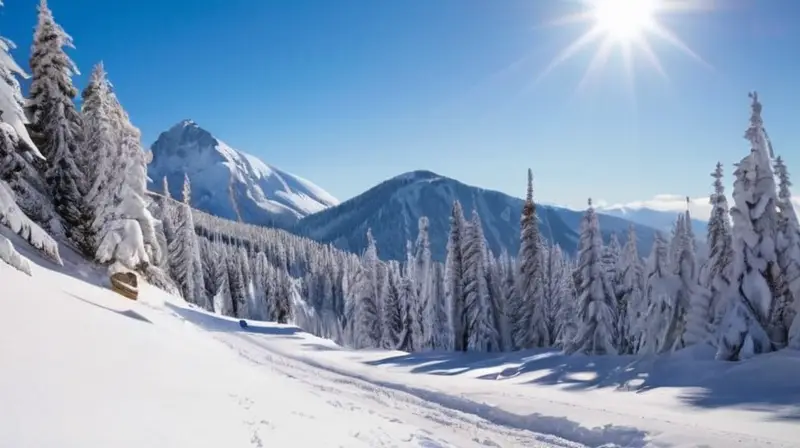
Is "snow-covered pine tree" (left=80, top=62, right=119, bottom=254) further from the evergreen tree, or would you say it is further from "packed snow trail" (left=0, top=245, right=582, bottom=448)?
the evergreen tree

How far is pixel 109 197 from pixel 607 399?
27.1m

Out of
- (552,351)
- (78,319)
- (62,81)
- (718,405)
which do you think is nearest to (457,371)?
(552,351)

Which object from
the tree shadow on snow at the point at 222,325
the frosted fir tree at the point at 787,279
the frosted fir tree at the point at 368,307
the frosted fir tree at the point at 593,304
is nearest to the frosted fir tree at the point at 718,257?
the frosted fir tree at the point at 787,279

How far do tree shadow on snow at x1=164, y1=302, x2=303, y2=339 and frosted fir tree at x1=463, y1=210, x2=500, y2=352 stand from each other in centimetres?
1357

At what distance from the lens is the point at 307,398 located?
46.6 ft

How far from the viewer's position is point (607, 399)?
701 inches

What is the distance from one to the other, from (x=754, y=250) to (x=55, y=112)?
34525 mm

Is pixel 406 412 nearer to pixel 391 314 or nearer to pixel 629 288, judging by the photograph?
pixel 629 288

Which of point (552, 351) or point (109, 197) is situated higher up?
point (109, 197)

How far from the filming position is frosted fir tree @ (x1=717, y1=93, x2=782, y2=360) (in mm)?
20734

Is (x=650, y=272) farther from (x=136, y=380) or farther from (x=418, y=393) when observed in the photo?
(x=136, y=380)

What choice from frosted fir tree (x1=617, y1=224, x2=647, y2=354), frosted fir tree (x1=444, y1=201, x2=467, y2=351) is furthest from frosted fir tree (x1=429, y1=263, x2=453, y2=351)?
frosted fir tree (x1=617, y1=224, x2=647, y2=354)

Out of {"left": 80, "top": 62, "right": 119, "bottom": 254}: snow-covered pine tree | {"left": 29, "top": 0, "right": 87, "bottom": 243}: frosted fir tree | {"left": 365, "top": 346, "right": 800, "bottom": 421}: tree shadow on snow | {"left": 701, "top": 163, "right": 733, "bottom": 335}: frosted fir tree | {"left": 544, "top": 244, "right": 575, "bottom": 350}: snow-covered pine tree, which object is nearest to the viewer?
{"left": 365, "top": 346, "right": 800, "bottom": 421}: tree shadow on snow

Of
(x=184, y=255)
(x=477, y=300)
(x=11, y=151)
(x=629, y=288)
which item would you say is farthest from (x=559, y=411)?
(x=184, y=255)
